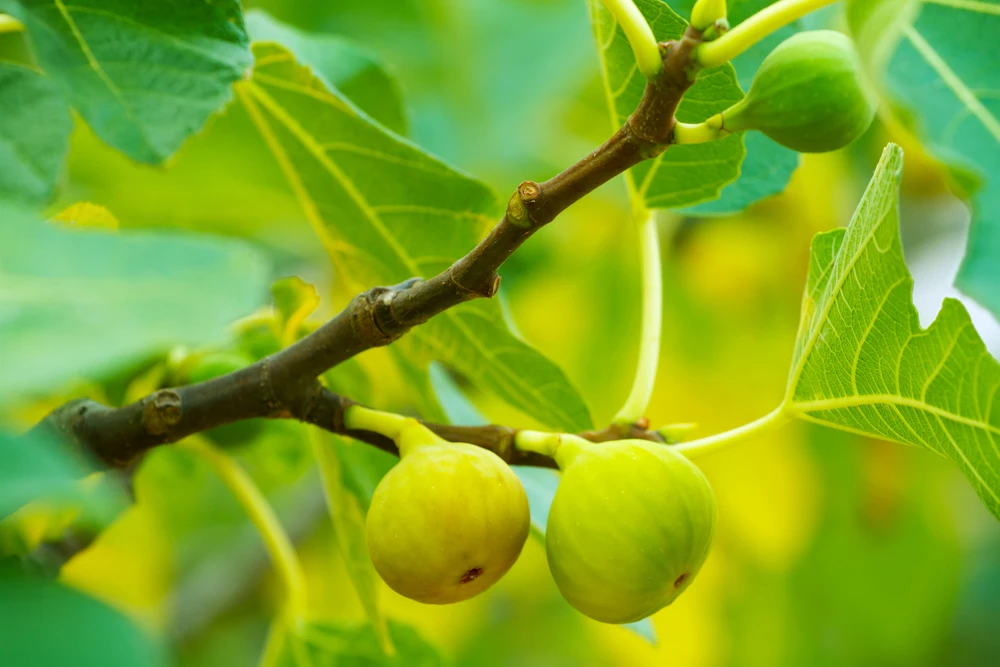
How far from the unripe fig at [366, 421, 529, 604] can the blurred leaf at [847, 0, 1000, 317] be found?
0.49 metres

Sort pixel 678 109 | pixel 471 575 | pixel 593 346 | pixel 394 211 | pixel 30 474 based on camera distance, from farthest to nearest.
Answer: pixel 593 346
pixel 394 211
pixel 678 109
pixel 471 575
pixel 30 474

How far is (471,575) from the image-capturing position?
2.17 feet

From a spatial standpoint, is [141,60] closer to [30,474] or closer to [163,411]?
[163,411]

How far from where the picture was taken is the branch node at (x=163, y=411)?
734 millimetres

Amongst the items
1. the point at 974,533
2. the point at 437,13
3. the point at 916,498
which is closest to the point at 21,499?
the point at 437,13

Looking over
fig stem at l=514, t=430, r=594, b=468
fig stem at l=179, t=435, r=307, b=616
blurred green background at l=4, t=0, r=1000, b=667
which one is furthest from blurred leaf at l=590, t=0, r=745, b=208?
blurred green background at l=4, t=0, r=1000, b=667

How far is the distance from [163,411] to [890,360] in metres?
0.50

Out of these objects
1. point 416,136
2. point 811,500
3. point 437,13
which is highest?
point 437,13

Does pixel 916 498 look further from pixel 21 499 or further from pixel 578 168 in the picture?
pixel 21 499

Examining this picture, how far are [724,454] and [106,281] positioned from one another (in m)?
1.76

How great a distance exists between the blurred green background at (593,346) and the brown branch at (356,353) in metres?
0.97

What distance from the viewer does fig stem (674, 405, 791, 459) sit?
73cm

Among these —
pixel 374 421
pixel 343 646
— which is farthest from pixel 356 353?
pixel 343 646

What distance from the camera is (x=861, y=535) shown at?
2400 mm
